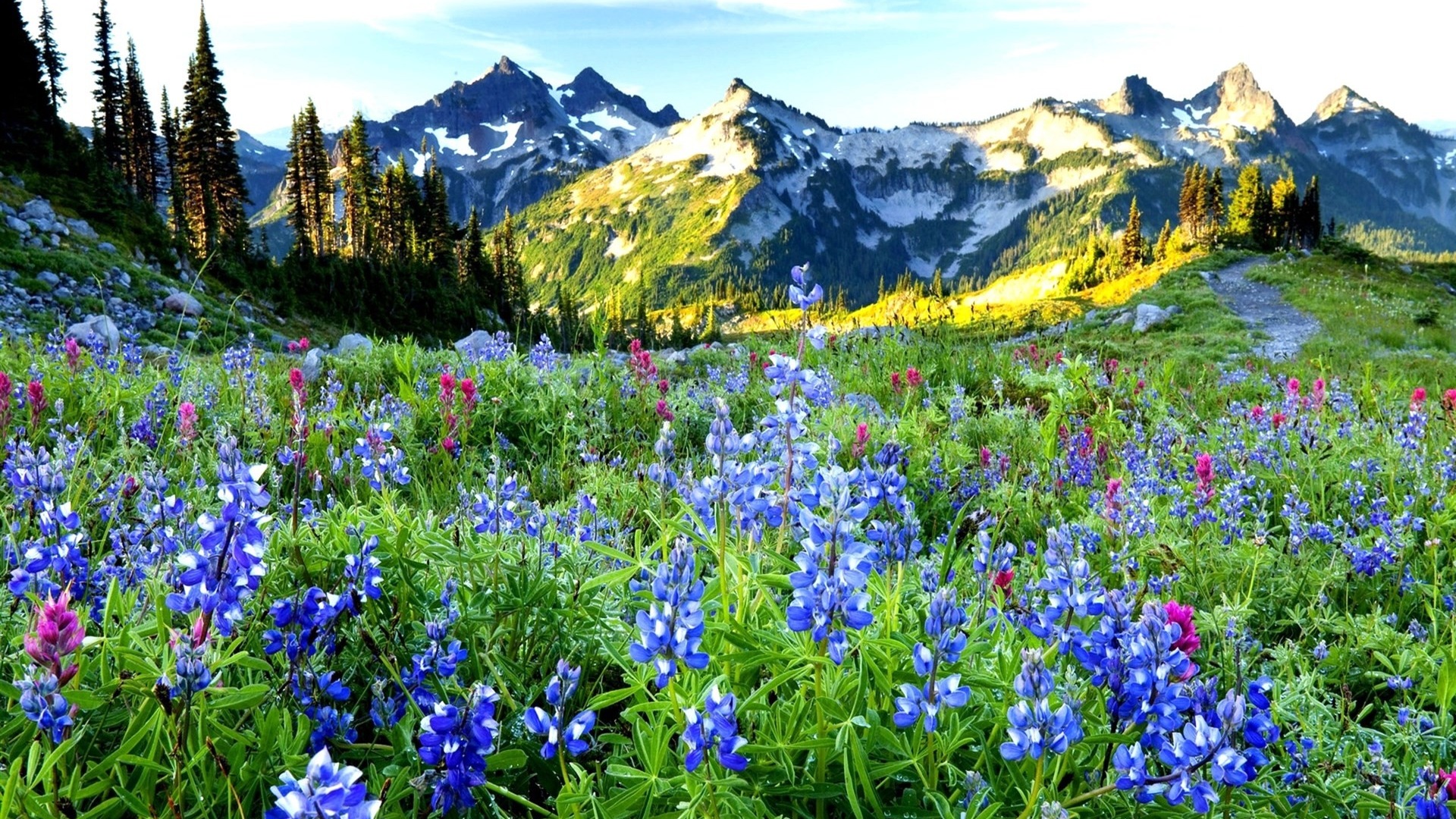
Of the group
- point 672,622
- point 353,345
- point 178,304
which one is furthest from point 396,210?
point 672,622

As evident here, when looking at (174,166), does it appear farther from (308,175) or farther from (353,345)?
(353,345)

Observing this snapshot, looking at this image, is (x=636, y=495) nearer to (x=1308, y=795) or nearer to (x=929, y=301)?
(x=1308, y=795)

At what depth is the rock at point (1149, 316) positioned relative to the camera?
84.5 ft

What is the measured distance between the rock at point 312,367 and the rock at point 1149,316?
78.6ft

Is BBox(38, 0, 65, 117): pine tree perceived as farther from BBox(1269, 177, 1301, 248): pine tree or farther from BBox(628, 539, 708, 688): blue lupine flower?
BBox(1269, 177, 1301, 248): pine tree

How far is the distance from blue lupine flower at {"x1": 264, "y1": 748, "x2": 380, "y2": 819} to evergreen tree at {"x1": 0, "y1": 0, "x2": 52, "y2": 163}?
165 ft

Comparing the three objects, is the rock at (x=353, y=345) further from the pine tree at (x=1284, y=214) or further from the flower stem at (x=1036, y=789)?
the pine tree at (x=1284, y=214)

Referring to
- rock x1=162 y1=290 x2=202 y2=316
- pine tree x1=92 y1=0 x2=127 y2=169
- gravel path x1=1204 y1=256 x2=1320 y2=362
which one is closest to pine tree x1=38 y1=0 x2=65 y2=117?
pine tree x1=92 y1=0 x2=127 y2=169

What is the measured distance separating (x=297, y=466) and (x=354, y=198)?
73480mm

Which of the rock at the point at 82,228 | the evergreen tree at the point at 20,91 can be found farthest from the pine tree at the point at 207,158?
the rock at the point at 82,228

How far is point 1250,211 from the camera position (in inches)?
3467

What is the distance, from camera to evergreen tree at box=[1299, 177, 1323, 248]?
311ft

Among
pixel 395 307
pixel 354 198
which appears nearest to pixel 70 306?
pixel 395 307

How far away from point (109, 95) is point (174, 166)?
Answer: 551 cm
